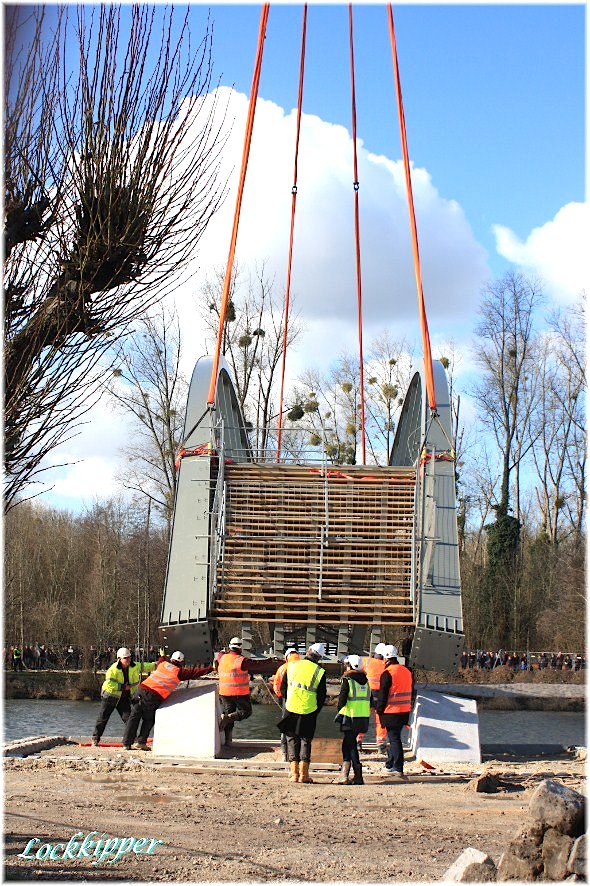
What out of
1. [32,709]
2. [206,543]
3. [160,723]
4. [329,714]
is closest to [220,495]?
[206,543]

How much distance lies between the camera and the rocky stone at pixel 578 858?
5539 millimetres

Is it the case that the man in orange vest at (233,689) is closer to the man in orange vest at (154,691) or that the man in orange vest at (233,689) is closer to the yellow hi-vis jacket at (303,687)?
the man in orange vest at (154,691)

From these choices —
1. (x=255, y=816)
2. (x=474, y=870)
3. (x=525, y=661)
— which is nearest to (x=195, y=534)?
(x=255, y=816)

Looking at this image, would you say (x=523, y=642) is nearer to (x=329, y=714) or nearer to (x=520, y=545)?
(x=520, y=545)

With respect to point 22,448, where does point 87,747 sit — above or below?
below

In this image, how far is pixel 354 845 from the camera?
763 centimetres

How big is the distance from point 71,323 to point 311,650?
5.43 meters

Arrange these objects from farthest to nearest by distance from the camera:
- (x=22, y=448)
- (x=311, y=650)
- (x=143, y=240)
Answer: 1. (x=311, y=650)
2. (x=143, y=240)
3. (x=22, y=448)

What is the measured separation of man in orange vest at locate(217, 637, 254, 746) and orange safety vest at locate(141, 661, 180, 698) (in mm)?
605

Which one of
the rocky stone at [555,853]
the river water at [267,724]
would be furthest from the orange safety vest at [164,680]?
the rocky stone at [555,853]

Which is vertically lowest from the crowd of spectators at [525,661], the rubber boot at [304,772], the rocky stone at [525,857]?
the crowd of spectators at [525,661]

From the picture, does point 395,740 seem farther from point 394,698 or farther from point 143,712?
point 143,712

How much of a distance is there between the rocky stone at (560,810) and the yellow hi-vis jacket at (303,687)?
207 inches

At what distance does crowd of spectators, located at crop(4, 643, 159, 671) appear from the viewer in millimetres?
40209
